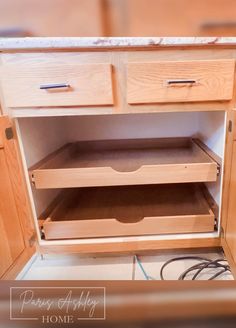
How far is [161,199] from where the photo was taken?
935mm

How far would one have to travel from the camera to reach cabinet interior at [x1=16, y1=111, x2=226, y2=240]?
696 mm

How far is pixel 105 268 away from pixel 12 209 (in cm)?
39

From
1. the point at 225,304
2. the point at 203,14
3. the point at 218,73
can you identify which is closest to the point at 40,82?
the point at 218,73

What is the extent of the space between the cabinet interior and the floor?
135 millimetres

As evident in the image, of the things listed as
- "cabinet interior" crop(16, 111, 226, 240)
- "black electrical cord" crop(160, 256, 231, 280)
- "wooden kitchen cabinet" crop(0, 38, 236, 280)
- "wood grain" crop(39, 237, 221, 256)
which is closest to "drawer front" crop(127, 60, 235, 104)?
"wooden kitchen cabinet" crop(0, 38, 236, 280)

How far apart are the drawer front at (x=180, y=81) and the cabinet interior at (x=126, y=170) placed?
0.11 metres

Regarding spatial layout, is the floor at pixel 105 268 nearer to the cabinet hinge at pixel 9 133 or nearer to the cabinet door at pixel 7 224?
the cabinet door at pixel 7 224

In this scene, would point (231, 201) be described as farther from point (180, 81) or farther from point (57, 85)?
point (57, 85)

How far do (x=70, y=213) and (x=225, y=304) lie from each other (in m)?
0.69

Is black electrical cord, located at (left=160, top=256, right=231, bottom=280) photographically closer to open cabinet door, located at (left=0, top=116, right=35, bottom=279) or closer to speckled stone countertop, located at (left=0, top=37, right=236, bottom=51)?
open cabinet door, located at (left=0, top=116, right=35, bottom=279)

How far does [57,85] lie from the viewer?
1.92 feet

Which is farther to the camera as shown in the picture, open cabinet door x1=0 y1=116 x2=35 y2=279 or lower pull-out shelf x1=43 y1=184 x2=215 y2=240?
lower pull-out shelf x1=43 y1=184 x2=215 y2=240

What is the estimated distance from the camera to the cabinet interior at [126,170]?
0.70 metres

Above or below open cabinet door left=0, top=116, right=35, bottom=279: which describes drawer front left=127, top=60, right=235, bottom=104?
above
